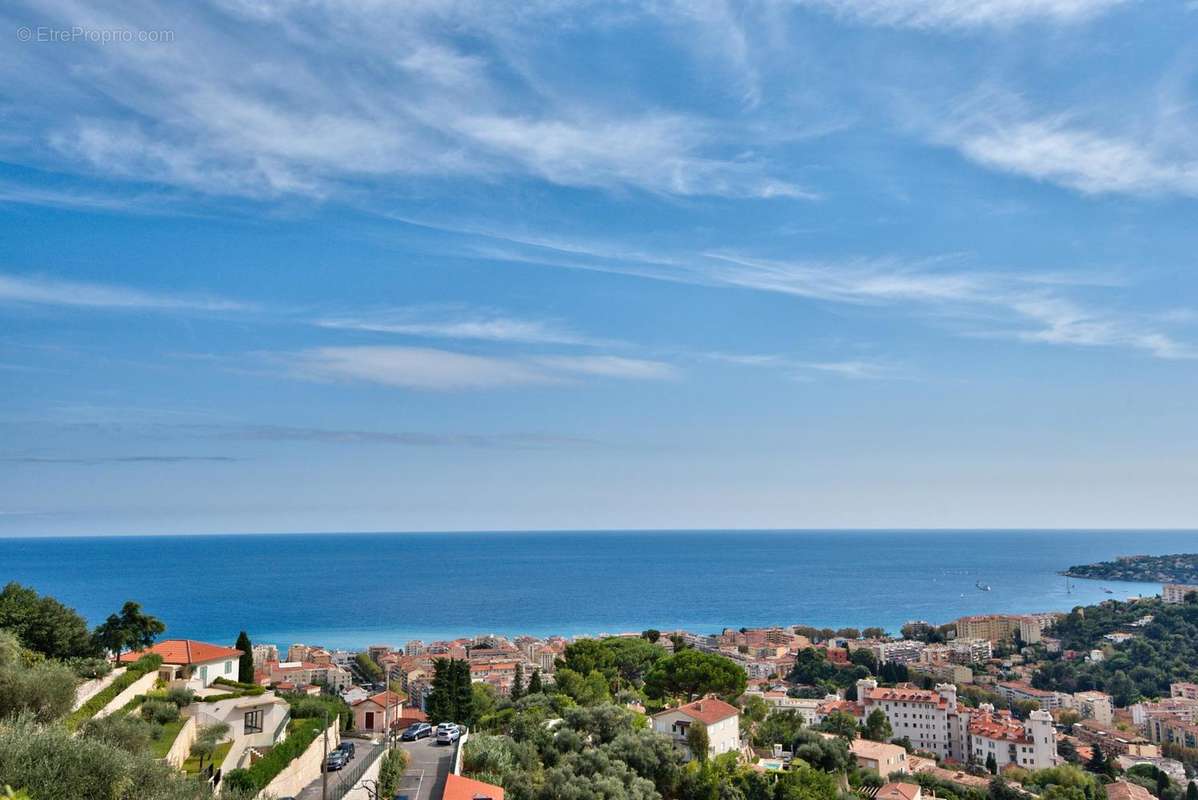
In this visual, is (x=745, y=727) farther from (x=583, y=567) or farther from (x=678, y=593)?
(x=583, y=567)

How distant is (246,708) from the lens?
19.1 metres

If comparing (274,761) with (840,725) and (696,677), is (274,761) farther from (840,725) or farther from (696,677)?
(840,725)

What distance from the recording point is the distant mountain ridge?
185000mm

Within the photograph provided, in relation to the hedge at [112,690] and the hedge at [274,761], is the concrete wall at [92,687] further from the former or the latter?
the hedge at [274,761]

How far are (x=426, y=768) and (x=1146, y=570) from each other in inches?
8627

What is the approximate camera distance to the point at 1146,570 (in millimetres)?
192125

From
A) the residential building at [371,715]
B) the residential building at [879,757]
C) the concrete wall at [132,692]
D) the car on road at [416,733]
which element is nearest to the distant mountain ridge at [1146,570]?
the residential building at [879,757]

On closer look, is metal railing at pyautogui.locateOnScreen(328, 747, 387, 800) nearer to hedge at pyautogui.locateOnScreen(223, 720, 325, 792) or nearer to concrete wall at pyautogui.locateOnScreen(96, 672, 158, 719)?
hedge at pyautogui.locateOnScreen(223, 720, 325, 792)

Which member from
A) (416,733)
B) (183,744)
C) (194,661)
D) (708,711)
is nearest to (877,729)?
(708,711)

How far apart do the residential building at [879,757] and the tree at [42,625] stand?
30698 millimetres

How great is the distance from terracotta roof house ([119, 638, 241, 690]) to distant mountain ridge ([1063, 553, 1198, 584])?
20659 centimetres

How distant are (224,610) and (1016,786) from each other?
90578mm

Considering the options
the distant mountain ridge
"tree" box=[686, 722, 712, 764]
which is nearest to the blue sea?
the distant mountain ridge

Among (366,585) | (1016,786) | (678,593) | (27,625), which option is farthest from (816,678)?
(366,585)
